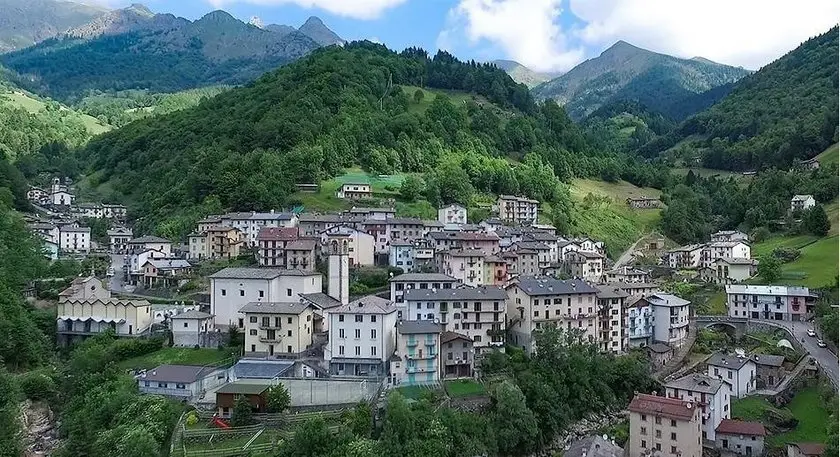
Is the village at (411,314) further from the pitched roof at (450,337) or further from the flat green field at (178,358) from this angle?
the flat green field at (178,358)

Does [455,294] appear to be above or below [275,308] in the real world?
above

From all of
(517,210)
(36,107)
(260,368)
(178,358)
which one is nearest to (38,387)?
(178,358)

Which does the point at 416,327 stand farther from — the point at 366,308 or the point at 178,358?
the point at 178,358

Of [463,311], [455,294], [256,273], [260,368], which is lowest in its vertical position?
[260,368]

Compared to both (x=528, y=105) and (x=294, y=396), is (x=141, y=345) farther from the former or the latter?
(x=528, y=105)

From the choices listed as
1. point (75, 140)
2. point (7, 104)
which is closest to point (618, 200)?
point (75, 140)

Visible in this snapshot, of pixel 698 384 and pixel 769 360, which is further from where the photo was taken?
pixel 769 360

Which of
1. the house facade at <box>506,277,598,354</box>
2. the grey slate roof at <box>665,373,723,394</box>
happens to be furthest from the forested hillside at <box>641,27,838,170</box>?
the grey slate roof at <box>665,373,723,394</box>

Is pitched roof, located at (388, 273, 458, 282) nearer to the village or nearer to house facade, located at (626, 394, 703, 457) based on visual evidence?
the village
